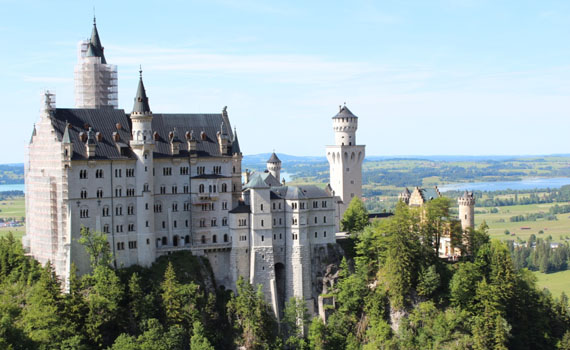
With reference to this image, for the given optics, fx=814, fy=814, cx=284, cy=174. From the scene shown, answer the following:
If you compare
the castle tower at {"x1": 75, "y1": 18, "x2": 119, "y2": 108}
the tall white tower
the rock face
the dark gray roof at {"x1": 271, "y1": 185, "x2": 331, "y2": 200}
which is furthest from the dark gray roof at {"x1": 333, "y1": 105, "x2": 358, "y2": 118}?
the castle tower at {"x1": 75, "y1": 18, "x2": 119, "y2": 108}

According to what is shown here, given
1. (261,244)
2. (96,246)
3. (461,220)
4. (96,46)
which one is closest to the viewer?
(96,246)

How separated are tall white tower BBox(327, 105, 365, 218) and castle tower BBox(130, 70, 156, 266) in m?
36.4

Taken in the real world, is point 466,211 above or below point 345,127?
below

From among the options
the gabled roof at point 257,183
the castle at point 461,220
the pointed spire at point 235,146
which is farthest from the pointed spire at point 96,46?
the castle at point 461,220

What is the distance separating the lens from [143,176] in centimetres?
10056

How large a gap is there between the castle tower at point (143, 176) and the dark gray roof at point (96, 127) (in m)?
1.57

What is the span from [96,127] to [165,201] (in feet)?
41.9

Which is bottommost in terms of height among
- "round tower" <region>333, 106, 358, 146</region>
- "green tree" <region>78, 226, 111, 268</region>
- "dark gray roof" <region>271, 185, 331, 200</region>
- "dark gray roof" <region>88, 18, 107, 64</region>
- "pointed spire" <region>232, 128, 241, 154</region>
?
"green tree" <region>78, 226, 111, 268</region>

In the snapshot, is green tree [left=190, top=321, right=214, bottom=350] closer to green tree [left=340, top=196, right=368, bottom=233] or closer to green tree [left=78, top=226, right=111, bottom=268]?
green tree [left=78, top=226, right=111, bottom=268]

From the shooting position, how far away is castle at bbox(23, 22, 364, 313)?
3836 inches

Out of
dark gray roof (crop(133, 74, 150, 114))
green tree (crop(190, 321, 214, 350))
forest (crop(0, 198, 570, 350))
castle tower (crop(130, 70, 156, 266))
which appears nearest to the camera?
forest (crop(0, 198, 570, 350))

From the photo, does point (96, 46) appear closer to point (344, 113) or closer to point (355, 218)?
point (344, 113)

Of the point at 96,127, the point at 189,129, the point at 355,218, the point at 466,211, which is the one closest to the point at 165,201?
the point at 189,129

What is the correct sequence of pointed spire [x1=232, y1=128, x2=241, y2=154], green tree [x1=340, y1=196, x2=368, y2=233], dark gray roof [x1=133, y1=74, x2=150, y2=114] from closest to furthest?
dark gray roof [x1=133, y1=74, x2=150, y2=114], pointed spire [x1=232, y1=128, x2=241, y2=154], green tree [x1=340, y1=196, x2=368, y2=233]
